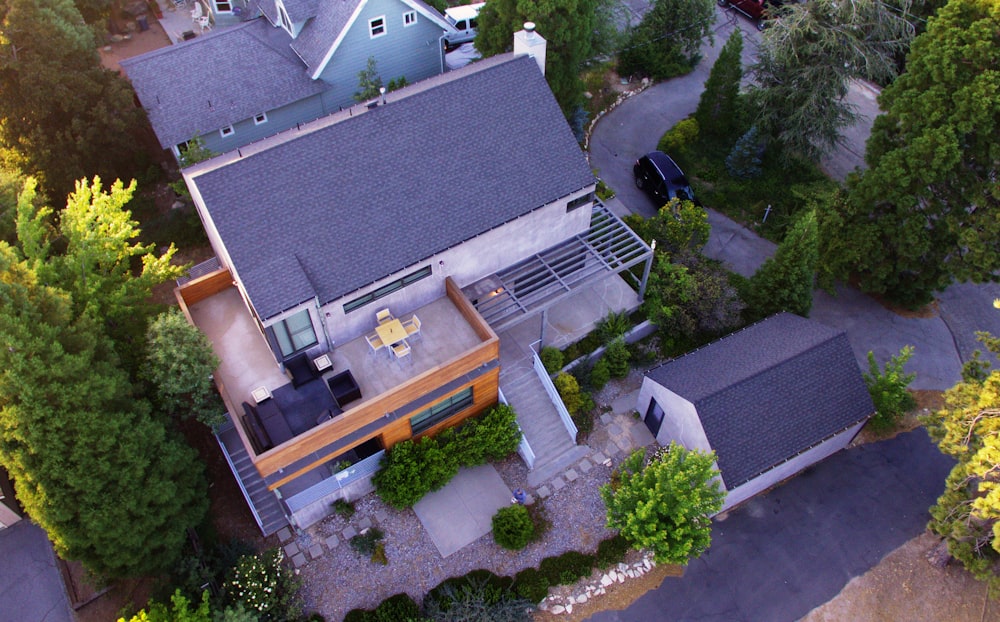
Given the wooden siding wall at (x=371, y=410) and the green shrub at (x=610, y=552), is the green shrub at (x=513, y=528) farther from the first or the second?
the wooden siding wall at (x=371, y=410)

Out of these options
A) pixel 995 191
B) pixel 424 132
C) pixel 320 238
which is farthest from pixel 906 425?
pixel 320 238

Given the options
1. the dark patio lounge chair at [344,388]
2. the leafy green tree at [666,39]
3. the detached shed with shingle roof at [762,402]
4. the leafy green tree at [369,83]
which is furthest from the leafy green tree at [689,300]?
the leafy green tree at [666,39]

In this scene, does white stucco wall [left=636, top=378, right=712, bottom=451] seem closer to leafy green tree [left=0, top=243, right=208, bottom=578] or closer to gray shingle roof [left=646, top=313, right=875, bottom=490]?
gray shingle roof [left=646, top=313, right=875, bottom=490]

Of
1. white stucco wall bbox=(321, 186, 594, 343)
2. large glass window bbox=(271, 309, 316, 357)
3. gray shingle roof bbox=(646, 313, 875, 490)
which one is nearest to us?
large glass window bbox=(271, 309, 316, 357)

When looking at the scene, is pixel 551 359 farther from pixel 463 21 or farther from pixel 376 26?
pixel 463 21

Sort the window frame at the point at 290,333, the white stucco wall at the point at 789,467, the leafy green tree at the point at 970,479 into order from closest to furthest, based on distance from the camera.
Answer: the leafy green tree at the point at 970,479 → the window frame at the point at 290,333 → the white stucco wall at the point at 789,467

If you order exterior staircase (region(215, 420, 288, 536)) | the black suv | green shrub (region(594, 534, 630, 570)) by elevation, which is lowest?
green shrub (region(594, 534, 630, 570))

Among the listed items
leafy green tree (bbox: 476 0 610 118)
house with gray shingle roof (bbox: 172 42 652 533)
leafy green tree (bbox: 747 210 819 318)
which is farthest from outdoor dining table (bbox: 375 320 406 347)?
leafy green tree (bbox: 476 0 610 118)
